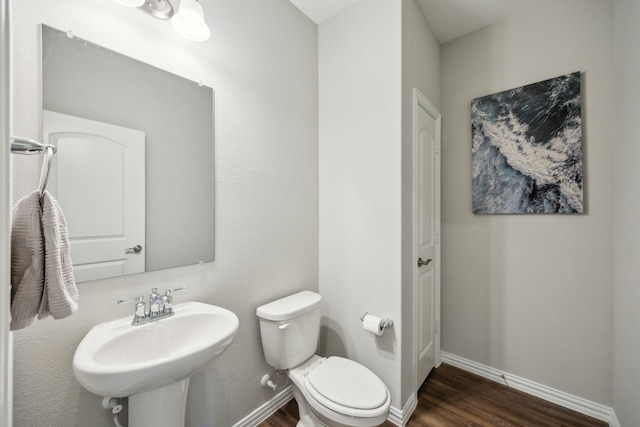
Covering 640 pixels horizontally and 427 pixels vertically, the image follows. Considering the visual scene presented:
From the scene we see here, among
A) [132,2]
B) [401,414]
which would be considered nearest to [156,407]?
[401,414]

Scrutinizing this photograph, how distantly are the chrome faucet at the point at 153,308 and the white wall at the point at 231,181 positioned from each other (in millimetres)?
50

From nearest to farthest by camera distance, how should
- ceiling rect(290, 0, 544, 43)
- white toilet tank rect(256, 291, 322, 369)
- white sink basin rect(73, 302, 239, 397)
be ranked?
white sink basin rect(73, 302, 239, 397), white toilet tank rect(256, 291, 322, 369), ceiling rect(290, 0, 544, 43)

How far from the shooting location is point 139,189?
111 cm

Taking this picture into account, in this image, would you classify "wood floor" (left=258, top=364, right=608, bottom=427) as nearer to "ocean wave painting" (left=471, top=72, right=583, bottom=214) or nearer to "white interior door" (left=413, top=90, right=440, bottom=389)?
"white interior door" (left=413, top=90, right=440, bottom=389)

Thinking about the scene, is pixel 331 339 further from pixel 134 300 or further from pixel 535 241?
pixel 535 241

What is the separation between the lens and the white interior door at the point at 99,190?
93 cm

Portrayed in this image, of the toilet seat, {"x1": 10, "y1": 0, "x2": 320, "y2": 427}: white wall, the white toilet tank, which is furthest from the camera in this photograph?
the white toilet tank

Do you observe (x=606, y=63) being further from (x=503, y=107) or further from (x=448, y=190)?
(x=448, y=190)

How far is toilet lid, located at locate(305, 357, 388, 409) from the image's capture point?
1.21 meters

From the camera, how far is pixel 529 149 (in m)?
1.81

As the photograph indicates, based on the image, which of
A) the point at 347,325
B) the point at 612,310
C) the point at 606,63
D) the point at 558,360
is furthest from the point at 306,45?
the point at 558,360

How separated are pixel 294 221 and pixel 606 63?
2.13 meters

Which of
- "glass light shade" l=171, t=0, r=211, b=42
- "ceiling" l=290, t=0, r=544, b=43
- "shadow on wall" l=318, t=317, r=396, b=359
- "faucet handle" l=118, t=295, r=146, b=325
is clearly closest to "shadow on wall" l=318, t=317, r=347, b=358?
"shadow on wall" l=318, t=317, r=396, b=359

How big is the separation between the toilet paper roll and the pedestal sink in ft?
2.77
